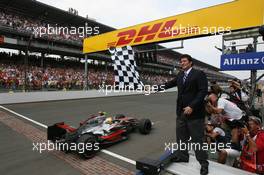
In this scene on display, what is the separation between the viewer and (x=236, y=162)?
110 inches

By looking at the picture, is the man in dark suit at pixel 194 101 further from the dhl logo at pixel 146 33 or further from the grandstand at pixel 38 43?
the grandstand at pixel 38 43

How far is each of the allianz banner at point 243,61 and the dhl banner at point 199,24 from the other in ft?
6.75

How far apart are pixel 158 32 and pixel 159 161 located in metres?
6.91

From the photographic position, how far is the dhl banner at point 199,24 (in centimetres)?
624

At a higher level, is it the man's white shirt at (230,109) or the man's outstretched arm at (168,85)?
the man's outstretched arm at (168,85)

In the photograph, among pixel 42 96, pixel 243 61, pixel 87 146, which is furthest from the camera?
pixel 42 96

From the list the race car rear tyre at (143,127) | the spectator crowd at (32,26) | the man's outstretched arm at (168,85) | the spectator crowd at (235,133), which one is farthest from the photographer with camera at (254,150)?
the spectator crowd at (32,26)

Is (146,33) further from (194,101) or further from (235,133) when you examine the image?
(194,101)

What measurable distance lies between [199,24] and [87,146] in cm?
627

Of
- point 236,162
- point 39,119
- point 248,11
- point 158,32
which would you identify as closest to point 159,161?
point 236,162

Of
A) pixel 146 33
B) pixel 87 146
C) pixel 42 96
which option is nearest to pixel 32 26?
pixel 42 96

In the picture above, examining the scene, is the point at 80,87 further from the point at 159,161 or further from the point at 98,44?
Answer: the point at 159,161

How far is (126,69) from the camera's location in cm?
296

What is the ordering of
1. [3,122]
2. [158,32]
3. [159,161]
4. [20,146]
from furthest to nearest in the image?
[158,32] < [3,122] < [20,146] < [159,161]
